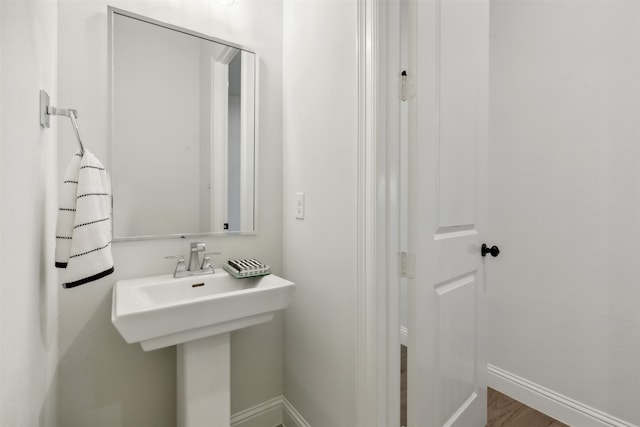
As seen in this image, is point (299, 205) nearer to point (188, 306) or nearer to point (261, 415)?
point (188, 306)

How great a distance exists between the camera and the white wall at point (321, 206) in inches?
45.6

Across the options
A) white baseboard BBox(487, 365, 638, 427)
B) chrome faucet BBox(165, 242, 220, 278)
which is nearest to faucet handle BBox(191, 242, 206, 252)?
chrome faucet BBox(165, 242, 220, 278)

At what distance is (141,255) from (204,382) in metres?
0.60

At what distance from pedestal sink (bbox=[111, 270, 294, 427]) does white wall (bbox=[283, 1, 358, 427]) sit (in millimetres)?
232

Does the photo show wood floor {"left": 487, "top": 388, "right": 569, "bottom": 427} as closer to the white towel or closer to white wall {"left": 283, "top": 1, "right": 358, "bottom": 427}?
white wall {"left": 283, "top": 1, "right": 358, "bottom": 427}

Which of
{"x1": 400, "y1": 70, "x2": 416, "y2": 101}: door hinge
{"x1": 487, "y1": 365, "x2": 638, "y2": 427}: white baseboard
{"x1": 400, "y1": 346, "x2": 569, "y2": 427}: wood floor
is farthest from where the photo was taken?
{"x1": 400, "y1": 346, "x2": 569, "y2": 427}: wood floor

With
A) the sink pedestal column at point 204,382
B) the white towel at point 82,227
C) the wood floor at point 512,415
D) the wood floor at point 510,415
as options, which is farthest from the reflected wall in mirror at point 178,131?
the wood floor at point 512,415

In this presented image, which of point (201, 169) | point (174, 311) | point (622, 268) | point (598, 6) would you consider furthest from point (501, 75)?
point (174, 311)

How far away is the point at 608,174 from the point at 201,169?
6.38ft

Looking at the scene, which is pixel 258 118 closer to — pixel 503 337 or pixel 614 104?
pixel 614 104

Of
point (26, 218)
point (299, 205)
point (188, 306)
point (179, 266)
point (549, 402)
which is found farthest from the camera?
point (549, 402)

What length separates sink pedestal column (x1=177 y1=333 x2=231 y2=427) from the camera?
3.71 feet

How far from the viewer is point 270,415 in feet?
5.19

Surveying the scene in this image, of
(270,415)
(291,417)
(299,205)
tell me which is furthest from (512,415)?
(299,205)
